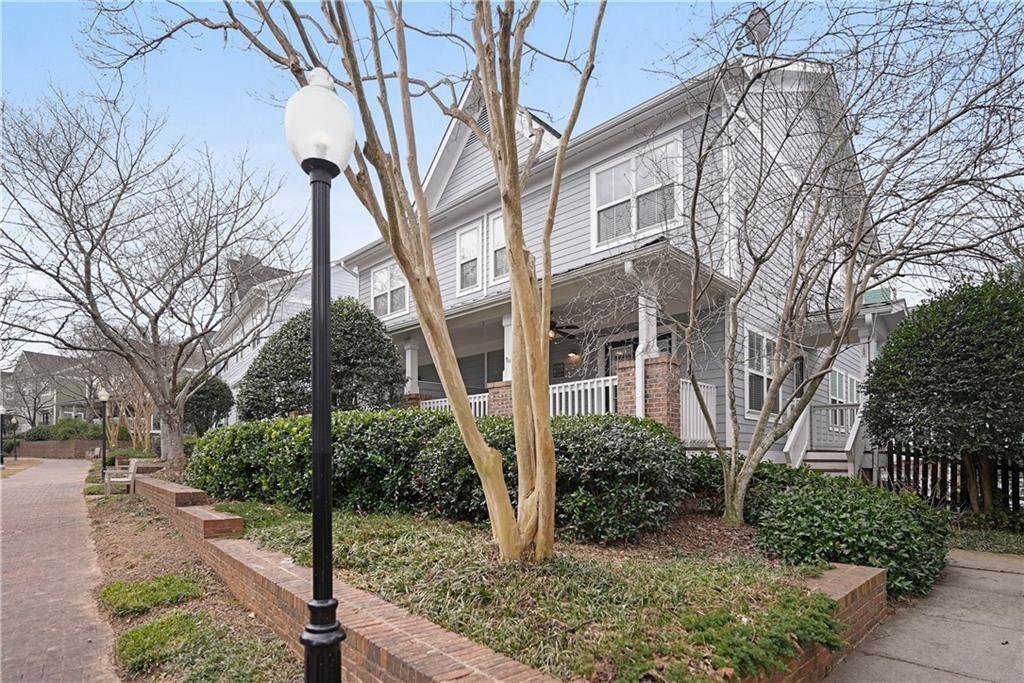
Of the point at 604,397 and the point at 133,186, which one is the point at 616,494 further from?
the point at 133,186

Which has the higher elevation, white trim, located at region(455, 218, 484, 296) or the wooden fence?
white trim, located at region(455, 218, 484, 296)

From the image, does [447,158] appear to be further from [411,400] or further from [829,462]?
[829,462]

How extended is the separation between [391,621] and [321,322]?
1966 mm

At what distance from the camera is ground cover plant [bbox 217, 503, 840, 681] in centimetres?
309

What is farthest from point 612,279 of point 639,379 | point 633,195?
point 633,195

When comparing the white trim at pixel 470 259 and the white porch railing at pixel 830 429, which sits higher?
the white trim at pixel 470 259

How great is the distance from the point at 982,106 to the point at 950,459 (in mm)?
5257

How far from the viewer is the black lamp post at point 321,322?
248 centimetres

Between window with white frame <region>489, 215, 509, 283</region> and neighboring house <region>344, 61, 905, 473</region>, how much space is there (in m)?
0.03

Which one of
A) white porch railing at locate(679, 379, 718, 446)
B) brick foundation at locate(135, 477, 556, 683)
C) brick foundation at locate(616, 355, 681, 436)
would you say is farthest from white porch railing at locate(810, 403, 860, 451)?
brick foundation at locate(135, 477, 556, 683)

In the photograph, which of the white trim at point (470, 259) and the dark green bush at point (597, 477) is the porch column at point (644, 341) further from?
the white trim at point (470, 259)

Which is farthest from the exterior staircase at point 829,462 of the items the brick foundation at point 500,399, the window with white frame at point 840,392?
the brick foundation at point 500,399

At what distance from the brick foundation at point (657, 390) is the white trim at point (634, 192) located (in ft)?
7.49

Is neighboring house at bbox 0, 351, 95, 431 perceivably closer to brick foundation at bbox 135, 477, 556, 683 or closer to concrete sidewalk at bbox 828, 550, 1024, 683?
brick foundation at bbox 135, 477, 556, 683
